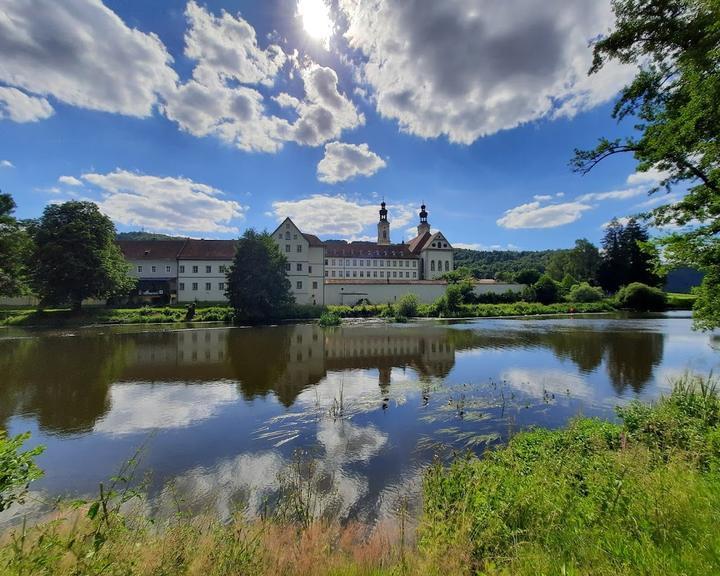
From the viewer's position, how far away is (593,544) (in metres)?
2.82

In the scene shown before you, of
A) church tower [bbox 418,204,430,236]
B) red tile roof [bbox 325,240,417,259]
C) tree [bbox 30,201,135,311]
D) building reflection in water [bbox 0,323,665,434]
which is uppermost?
church tower [bbox 418,204,430,236]

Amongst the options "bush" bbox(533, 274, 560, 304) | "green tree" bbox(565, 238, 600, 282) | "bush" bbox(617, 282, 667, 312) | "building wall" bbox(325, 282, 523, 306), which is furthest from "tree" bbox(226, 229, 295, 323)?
"green tree" bbox(565, 238, 600, 282)

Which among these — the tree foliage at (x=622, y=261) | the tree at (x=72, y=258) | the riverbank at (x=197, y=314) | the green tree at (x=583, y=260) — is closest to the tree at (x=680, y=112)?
the riverbank at (x=197, y=314)

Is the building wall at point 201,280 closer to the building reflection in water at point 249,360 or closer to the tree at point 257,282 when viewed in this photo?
the tree at point 257,282

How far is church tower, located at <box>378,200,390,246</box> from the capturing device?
81.1 meters

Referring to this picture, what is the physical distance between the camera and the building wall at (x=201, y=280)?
4609 cm

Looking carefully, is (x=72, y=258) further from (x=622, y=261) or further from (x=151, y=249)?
(x=622, y=261)

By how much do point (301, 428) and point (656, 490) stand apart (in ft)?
19.2

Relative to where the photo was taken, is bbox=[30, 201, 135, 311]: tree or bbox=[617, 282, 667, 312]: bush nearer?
bbox=[30, 201, 135, 311]: tree

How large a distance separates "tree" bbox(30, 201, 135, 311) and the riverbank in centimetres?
169

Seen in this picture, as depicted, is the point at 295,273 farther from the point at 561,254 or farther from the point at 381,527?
the point at 561,254

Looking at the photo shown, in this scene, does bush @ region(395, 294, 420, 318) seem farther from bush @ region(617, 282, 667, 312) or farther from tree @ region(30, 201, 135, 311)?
bush @ region(617, 282, 667, 312)

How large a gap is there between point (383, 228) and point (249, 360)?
69620 mm

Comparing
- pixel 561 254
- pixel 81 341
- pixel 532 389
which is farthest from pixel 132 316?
pixel 561 254
